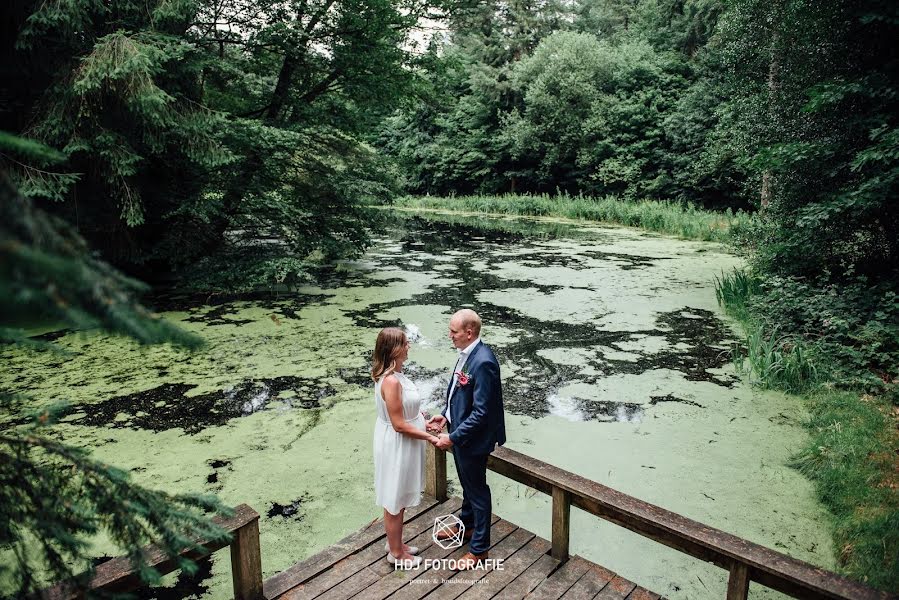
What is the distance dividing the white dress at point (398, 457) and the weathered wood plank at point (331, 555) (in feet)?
0.99

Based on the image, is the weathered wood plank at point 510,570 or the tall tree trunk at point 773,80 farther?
the tall tree trunk at point 773,80

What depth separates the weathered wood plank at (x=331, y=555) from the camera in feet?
7.23

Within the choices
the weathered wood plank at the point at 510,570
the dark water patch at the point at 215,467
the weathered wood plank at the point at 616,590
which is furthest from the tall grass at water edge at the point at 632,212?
the weathered wood plank at the point at 616,590

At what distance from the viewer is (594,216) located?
1969 cm

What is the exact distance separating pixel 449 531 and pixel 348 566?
48 cm

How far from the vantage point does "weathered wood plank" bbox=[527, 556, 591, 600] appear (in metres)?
2.18

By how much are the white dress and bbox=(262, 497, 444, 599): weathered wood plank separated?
0.30m

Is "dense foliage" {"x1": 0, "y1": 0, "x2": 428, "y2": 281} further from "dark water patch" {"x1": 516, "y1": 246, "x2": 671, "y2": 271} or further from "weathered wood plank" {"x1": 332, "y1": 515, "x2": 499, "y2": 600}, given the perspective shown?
"weathered wood plank" {"x1": 332, "y1": 515, "x2": 499, "y2": 600}

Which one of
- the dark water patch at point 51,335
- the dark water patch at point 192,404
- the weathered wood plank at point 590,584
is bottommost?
the dark water patch at point 192,404

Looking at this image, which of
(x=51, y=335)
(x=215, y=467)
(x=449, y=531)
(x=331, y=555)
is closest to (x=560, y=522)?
(x=449, y=531)

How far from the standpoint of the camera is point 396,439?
7.50 feet

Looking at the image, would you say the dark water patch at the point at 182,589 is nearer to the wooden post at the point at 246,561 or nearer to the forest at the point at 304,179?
the wooden post at the point at 246,561

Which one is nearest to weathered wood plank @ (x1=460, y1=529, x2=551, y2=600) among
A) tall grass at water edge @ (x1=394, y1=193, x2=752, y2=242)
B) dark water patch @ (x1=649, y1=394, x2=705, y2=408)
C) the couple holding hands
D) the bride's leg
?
the couple holding hands

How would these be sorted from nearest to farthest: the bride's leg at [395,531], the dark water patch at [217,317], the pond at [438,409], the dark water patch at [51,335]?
the bride's leg at [395,531] → the pond at [438,409] → the dark water patch at [51,335] → the dark water patch at [217,317]
